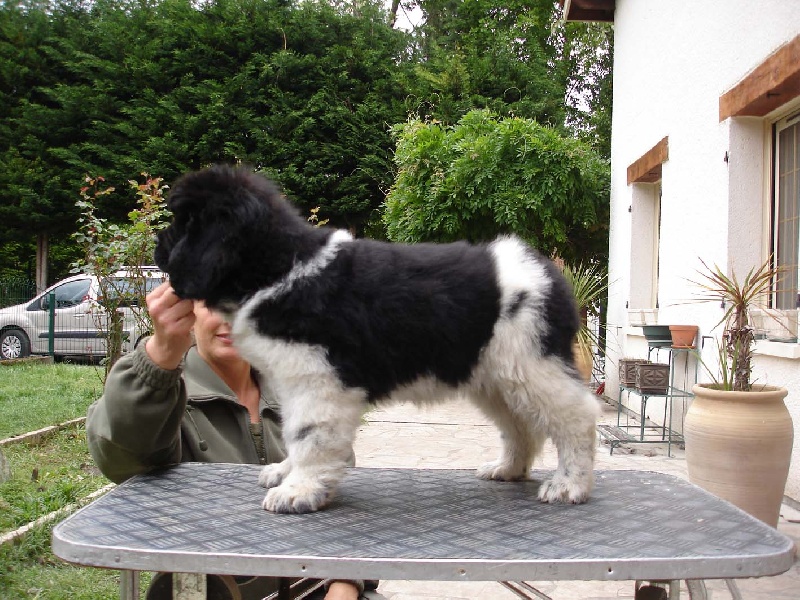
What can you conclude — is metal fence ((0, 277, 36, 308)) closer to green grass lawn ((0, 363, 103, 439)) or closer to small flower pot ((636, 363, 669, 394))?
green grass lawn ((0, 363, 103, 439))

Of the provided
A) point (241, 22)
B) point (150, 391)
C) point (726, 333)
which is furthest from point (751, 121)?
point (241, 22)

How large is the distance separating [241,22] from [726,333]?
17.9 meters

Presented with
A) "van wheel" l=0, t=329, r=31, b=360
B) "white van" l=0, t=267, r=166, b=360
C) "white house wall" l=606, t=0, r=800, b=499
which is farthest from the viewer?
"van wheel" l=0, t=329, r=31, b=360

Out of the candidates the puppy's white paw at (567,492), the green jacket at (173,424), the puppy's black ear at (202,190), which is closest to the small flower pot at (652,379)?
the green jacket at (173,424)

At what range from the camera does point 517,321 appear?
221cm

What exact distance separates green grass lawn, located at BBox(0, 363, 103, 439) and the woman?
505 centimetres

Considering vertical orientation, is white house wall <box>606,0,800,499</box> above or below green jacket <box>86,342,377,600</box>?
above

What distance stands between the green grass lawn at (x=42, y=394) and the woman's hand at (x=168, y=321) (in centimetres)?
571

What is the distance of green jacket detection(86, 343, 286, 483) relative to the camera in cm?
229

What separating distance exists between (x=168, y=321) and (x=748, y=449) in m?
4.23

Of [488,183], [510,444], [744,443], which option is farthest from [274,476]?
[488,183]

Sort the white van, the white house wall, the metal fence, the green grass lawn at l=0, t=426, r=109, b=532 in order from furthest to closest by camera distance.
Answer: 1. the metal fence
2. the white van
3. the white house wall
4. the green grass lawn at l=0, t=426, r=109, b=532

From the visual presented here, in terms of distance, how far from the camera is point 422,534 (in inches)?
77.0

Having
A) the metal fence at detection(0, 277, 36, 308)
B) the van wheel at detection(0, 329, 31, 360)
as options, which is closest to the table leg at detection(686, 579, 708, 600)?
the van wheel at detection(0, 329, 31, 360)
